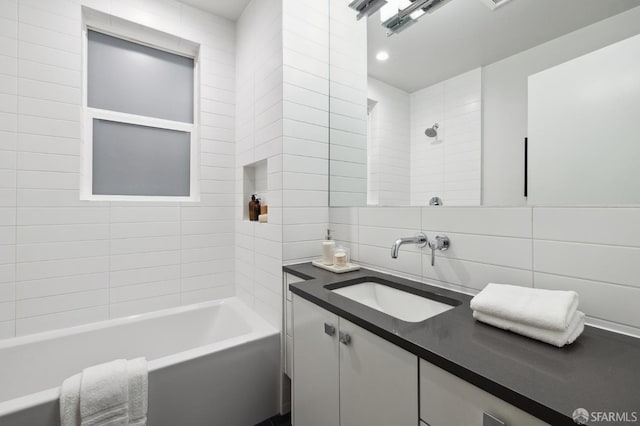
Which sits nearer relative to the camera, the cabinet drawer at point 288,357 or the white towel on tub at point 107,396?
the white towel on tub at point 107,396

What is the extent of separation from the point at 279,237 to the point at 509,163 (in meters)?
1.13

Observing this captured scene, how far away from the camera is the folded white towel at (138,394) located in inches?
44.3

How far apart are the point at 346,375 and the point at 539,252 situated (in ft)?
2.46

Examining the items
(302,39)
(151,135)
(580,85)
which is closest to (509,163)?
(580,85)

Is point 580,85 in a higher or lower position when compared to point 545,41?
Answer: lower

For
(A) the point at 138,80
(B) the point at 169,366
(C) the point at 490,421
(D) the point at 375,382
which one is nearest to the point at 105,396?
(B) the point at 169,366

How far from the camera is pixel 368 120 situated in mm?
1576

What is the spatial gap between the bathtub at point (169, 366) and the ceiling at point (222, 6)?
222 centimetres

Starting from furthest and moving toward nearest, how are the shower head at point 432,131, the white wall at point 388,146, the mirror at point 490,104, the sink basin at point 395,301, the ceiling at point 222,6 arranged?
the ceiling at point 222,6 < the white wall at point 388,146 < the shower head at point 432,131 < the sink basin at point 395,301 < the mirror at point 490,104

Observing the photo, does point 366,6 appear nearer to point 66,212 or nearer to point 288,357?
point 288,357

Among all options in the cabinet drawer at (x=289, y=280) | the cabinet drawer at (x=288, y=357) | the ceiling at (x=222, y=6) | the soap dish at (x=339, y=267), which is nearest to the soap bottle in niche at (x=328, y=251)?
the soap dish at (x=339, y=267)

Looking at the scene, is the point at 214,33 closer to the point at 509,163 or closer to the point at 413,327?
the point at 509,163

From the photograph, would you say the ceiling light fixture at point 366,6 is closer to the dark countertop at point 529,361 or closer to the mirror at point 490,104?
the mirror at point 490,104

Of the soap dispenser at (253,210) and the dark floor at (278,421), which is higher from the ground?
the soap dispenser at (253,210)
